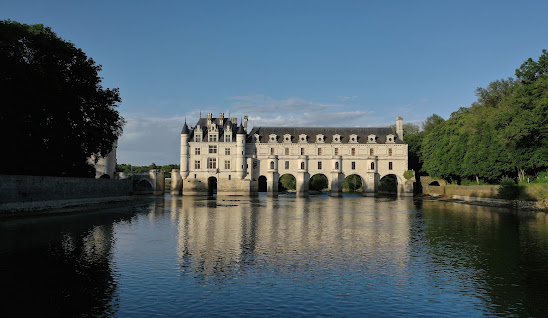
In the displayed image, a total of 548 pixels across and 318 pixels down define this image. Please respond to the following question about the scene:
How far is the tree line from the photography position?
1795 inches

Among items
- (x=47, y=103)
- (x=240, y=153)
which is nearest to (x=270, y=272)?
(x=47, y=103)

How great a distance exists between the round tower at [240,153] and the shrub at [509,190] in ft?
157

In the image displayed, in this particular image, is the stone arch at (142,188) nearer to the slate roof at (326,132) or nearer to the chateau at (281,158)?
the chateau at (281,158)

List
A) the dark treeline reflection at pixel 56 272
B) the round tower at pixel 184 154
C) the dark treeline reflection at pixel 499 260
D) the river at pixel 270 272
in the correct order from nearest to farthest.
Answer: the dark treeline reflection at pixel 56 272 < the river at pixel 270 272 < the dark treeline reflection at pixel 499 260 < the round tower at pixel 184 154

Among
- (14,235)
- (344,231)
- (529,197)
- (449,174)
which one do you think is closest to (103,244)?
(14,235)

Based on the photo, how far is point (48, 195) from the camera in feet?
127

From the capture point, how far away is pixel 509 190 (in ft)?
165

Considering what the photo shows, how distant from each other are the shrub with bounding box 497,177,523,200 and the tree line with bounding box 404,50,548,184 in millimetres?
2488

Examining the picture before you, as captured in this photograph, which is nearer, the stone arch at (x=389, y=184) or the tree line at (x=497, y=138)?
the tree line at (x=497, y=138)

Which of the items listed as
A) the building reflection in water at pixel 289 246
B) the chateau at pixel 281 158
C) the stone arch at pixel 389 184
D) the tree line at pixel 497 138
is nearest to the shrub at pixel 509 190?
the tree line at pixel 497 138

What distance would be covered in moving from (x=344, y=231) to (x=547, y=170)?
33242mm

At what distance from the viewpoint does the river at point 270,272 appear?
11.5m

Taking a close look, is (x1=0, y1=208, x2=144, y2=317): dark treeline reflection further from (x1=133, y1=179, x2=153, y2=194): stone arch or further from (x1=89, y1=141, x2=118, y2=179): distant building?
(x1=133, y1=179, x2=153, y2=194): stone arch

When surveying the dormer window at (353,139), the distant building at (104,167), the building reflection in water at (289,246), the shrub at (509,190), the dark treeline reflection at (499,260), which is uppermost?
the dormer window at (353,139)
